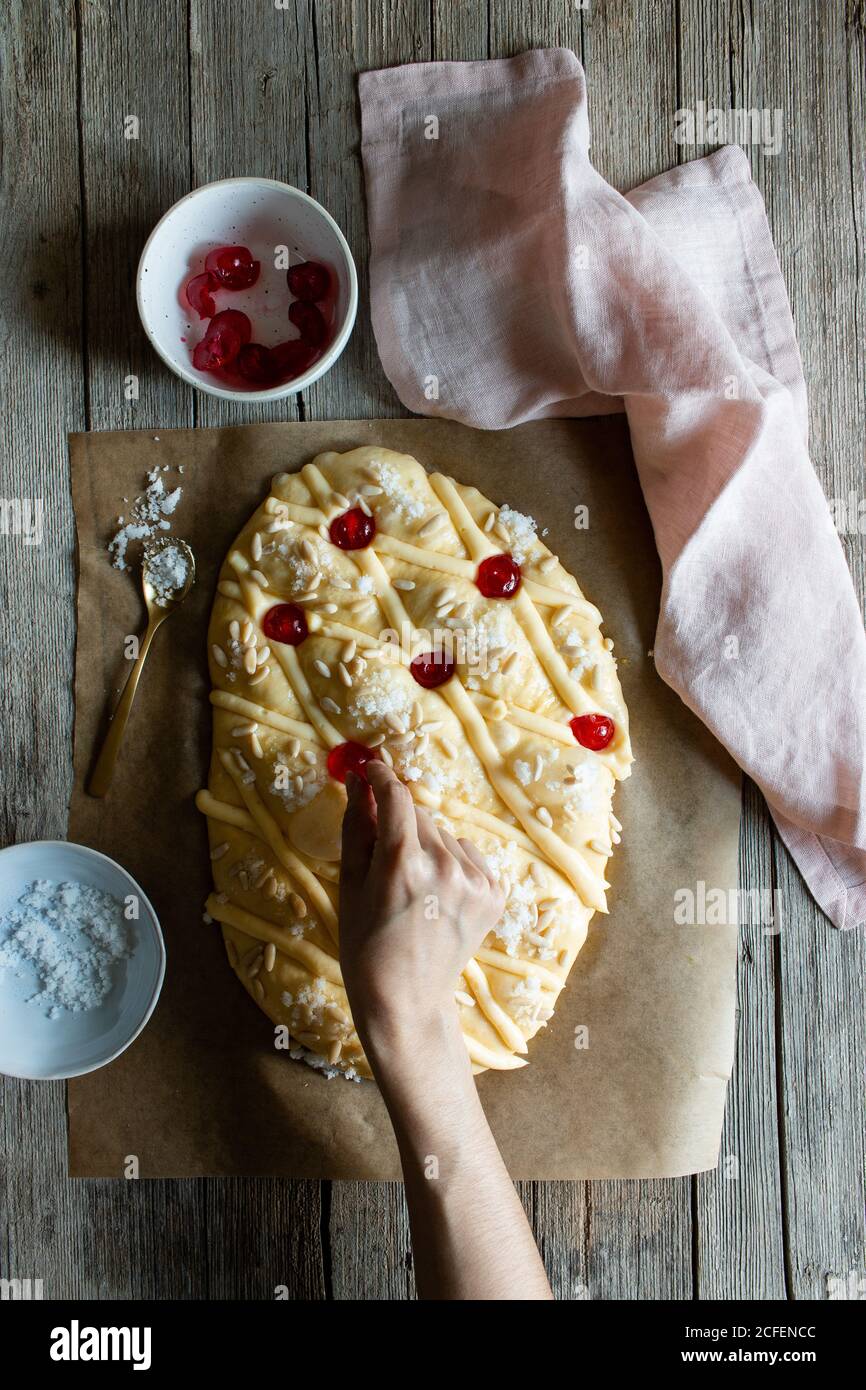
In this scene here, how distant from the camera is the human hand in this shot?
1647mm

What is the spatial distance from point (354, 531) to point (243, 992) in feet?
3.00

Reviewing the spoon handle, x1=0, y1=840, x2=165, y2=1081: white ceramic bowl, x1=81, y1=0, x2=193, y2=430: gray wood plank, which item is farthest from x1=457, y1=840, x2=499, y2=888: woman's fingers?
x1=81, y1=0, x2=193, y2=430: gray wood plank

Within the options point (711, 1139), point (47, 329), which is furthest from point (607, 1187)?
point (47, 329)

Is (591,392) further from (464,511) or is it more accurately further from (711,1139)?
(711,1139)

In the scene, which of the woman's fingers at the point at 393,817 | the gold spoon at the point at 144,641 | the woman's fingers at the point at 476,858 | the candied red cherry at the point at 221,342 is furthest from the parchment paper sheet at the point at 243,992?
the woman's fingers at the point at 393,817

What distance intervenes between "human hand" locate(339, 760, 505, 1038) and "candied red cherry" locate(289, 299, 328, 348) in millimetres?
854

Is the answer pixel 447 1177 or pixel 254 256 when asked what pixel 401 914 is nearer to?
pixel 447 1177

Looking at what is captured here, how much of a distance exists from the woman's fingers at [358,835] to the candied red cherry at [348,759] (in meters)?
0.15

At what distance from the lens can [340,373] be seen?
2055 millimetres

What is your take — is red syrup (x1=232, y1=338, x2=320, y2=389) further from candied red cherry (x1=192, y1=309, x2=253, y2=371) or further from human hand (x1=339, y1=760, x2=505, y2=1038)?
human hand (x1=339, y1=760, x2=505, y2=1038)

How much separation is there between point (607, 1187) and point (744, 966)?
52 centimetres

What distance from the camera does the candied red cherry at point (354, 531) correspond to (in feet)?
6.38

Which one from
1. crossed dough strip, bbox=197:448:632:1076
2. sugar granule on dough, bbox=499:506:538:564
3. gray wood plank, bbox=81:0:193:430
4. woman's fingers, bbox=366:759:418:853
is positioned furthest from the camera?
gray wood plank, bbox=81:0:193:430

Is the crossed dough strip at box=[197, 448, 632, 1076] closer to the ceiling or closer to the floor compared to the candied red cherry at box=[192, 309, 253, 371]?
closer to the floor
